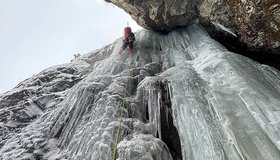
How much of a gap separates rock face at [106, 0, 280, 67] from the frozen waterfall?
47cm

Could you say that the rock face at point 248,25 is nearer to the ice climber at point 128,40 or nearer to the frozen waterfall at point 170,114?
the frozen waterfall at point 170,114

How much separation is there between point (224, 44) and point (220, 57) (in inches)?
68.5

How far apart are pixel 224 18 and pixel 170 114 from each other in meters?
3.03

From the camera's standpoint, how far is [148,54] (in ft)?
30.3

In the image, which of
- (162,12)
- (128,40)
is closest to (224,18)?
(162,12)

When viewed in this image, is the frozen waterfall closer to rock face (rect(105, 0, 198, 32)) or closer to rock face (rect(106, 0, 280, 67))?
rock face (rect(106, 0, 280, 67))

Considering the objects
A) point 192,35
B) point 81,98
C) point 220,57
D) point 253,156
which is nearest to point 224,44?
point 192,35

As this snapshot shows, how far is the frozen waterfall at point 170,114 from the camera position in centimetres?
498

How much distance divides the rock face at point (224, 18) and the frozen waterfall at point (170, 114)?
0.47 meters

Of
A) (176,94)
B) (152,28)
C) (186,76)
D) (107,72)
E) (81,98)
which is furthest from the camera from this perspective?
(152,28)

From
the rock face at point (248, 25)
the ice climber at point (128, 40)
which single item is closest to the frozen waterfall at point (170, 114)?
the rock face at point (248, 25)

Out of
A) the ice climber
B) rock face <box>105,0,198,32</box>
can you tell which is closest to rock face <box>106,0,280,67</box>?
rock face <box>105,0,198,32</box>

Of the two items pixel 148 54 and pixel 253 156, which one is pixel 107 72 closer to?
pixel 148 54

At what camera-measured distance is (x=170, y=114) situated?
21.1ft
